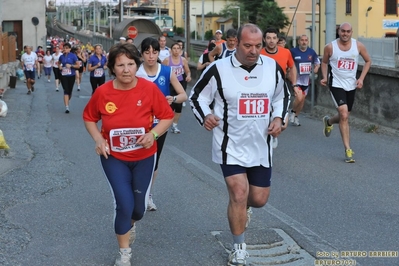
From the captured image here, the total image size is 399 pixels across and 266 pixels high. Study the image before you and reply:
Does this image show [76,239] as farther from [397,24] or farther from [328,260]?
[397,24]

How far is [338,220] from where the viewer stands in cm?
737

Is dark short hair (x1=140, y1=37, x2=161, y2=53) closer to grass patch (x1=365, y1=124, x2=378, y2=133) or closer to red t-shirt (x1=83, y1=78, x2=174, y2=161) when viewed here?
red t-shirt (x1=83, y1=78, x2=174, y2=161)

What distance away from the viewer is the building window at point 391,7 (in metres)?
62.5

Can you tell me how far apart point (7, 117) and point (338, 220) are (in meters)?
12.5

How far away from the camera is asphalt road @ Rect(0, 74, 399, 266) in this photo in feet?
21.1

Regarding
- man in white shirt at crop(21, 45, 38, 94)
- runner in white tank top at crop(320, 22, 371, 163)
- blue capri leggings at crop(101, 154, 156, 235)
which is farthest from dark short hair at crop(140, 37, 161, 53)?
man in white shirt at crop(21, 45, 38, 94)

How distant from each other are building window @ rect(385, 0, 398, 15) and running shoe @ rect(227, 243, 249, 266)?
5938 centimetres

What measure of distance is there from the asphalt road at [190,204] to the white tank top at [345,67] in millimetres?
1105

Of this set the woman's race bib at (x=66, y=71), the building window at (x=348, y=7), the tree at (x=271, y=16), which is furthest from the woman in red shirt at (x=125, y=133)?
the tree at (x=271, y=16)

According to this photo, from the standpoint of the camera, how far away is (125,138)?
19.0 feet

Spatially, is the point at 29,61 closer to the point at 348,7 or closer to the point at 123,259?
the point at 123,259

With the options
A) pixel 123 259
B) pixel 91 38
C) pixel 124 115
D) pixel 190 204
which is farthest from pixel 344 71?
pixel 91 38

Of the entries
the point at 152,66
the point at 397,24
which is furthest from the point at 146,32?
the point at 152,66

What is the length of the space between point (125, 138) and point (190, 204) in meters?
2.63
